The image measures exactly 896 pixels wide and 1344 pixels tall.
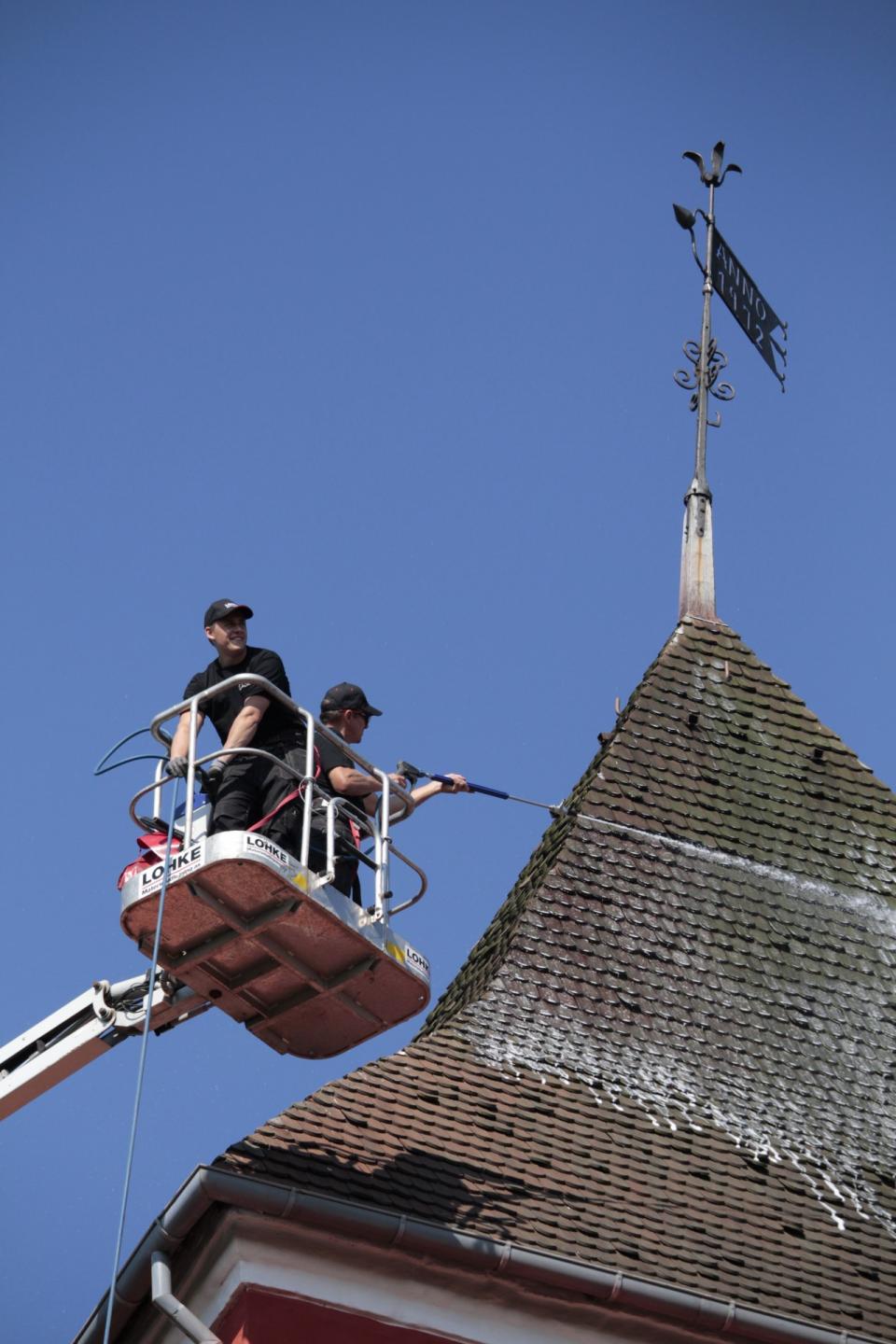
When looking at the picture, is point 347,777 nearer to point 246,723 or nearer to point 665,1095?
point 246,723

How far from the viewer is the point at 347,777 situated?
1517 centimetres

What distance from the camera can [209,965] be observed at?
14727 mm

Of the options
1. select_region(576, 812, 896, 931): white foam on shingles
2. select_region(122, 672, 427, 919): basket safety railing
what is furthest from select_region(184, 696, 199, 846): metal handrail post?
select_region(576, 812, 896, 931): white foam on shingles

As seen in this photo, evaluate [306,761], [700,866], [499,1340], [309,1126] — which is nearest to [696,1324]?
[499,1340]

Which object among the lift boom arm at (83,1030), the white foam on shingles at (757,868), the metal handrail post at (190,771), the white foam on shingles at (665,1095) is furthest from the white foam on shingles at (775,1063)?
the metal handrail post at (190,771)

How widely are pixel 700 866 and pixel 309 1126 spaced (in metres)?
4.37

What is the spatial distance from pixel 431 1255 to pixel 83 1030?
2.01 m

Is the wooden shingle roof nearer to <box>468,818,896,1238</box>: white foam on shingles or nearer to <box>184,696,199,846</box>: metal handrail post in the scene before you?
A: <box>468,818,896,1238</box>: white foam on shingles

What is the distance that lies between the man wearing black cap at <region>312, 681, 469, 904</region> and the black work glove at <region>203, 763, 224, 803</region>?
0.49m

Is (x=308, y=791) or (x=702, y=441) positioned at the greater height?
(x=702, y=441)

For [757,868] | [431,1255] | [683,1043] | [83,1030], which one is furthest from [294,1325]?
[757,868]

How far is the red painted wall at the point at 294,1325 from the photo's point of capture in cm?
1435

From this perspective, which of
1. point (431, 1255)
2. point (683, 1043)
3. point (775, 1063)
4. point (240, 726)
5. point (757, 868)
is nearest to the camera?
point (431, 1255)

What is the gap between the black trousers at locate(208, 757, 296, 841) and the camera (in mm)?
14641
